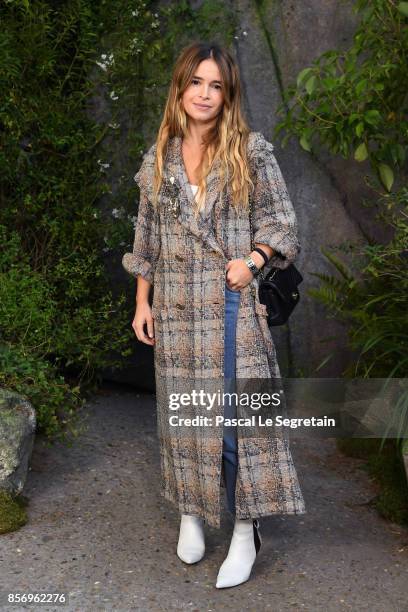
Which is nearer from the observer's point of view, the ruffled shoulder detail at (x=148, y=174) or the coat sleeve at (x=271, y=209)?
the coat sleeve at (x=271, y=209)

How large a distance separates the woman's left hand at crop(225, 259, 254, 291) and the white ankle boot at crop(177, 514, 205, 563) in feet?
2.93

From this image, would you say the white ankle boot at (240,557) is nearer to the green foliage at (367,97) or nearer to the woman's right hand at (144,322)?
the woman's right hand at (144,322)

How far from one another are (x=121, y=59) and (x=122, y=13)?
0.24m

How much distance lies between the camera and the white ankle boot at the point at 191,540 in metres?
3.43

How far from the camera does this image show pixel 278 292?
3217 millimetres

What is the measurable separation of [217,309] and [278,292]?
0.22 m

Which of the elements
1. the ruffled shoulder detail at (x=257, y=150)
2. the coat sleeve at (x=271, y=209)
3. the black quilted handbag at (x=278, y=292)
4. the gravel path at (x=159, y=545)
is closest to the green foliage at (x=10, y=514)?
the gravel path at (x=159, y=545)

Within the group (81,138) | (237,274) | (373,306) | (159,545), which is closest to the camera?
(237,274)

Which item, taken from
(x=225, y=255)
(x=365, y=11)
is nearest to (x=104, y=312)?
(x=225, y=255)

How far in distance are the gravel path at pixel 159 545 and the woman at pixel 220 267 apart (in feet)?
0.58

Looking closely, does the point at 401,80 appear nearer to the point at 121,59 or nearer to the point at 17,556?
the point at 121,59

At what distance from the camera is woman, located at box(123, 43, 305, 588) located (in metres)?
3.20

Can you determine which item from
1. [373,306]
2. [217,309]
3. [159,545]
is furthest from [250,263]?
[373,306]

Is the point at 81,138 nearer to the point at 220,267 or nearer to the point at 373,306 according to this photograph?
the point at 373,306
